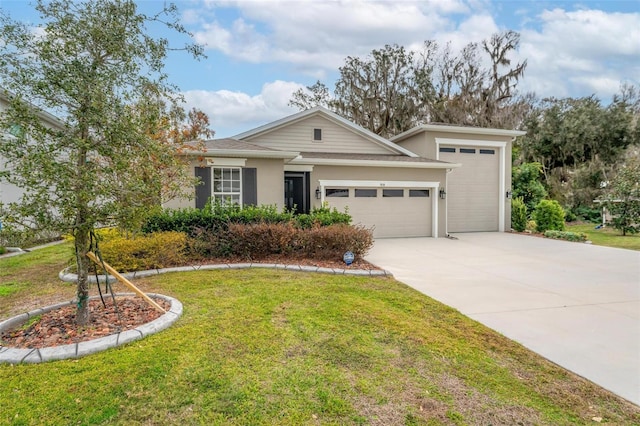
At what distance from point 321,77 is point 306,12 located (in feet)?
58.9

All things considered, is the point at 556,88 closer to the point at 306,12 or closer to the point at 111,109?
the point at 306,12

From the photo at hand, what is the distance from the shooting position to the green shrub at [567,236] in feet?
40.8

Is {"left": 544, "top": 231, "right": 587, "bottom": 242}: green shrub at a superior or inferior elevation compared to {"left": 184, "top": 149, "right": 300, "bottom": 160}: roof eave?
inferior

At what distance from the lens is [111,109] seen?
3.82 meters

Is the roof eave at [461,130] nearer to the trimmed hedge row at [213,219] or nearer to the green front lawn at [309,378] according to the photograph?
the trimmed hedge row at [213,219]

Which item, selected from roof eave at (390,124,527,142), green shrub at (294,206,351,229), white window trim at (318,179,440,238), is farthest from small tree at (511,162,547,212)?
green shrub at (294,206,351,229)

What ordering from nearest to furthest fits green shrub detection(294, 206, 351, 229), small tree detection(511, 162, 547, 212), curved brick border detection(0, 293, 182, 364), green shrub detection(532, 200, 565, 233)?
curved brick border detection(0, 293, 182, 364)
green shrub detection(294, 206, 351, 229)
green shrub detection(532, 200, 565, 233)
small tree detection(511, 162, 547, 212)

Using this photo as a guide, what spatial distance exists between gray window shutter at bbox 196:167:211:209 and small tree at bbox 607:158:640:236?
16094 millimetres

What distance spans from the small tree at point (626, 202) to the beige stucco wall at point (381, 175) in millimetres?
7598

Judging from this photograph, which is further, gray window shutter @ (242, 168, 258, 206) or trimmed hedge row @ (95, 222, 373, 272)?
gray window shutter @ (242, 168, 258, 206)

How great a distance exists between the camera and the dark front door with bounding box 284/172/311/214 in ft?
40.8

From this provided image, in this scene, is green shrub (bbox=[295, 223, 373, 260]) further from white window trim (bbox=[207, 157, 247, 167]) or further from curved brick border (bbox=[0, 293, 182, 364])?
curved brick border (bbox=[0, 293, 182, 364])

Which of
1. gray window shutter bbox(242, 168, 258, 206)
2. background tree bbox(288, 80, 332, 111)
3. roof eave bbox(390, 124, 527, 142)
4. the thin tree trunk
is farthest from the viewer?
background tree bbox(288, 80, 332, 111)

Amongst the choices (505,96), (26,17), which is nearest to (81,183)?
(26,17)
